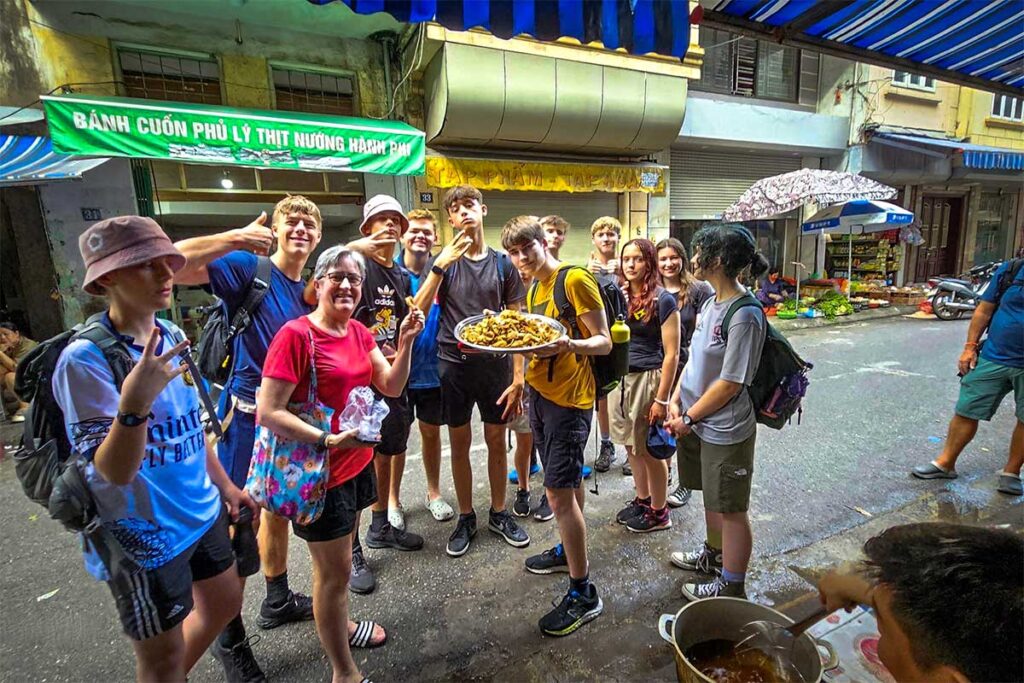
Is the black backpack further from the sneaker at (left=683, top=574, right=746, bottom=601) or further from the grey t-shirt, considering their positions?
the sneaker at (left=683, top=574, right=746, bottom=601)

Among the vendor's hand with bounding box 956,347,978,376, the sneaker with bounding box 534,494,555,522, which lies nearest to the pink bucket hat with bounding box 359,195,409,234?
the sneaker with bounding box 534,494,555,522

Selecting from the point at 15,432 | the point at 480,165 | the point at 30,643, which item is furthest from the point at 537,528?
the point at 480,165

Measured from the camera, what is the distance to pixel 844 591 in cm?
138

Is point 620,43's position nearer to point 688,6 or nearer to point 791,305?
point 688,6

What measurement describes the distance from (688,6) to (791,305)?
1035 centimetres

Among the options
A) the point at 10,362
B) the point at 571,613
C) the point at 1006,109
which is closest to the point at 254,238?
the point at 571,613

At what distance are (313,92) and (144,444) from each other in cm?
846

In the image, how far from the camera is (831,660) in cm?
197

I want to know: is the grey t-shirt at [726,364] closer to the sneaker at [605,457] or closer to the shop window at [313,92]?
the sneaker at [605,457]

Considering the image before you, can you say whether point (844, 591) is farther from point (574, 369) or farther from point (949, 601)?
point (574, 369)

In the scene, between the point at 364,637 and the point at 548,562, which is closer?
the point at 364,637

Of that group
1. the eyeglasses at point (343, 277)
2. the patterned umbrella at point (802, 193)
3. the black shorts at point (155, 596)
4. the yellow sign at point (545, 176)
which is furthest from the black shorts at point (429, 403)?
the patterned umbrella at point (802, 193)

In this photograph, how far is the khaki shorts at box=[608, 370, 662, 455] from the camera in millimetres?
3270

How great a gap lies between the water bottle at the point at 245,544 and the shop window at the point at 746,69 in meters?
12.5
